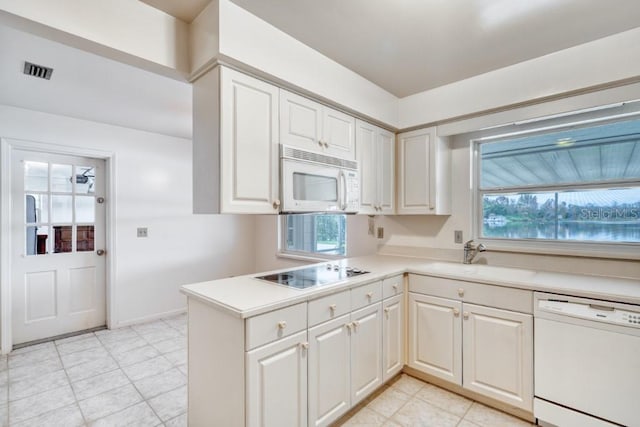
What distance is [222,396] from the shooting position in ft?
5.19

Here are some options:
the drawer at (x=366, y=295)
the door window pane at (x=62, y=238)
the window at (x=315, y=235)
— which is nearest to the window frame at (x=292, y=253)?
the window at (x=315, y=235)

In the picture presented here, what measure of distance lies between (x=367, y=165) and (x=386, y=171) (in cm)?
31

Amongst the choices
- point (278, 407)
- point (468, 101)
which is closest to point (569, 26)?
point (468, 101)

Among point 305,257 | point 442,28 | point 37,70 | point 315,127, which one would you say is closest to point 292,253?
point 305,257

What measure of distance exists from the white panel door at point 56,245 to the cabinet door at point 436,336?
11.8 feet

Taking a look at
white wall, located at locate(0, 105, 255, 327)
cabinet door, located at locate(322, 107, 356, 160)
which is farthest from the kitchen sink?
white wall, located at locate(0, 105, 255, 327)

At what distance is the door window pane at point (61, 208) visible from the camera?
11.3ft

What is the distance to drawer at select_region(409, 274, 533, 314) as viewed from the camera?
6.65 feet

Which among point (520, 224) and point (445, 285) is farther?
point (520, 224)

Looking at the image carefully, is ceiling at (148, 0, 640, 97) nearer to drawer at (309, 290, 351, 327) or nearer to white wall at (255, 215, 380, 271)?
drawer at (309, 290, 351, 327)

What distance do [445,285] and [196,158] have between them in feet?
6.41

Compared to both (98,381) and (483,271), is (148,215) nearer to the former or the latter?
(98,381)

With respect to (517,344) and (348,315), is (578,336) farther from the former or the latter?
(348,315)

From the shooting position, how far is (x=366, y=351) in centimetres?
213
